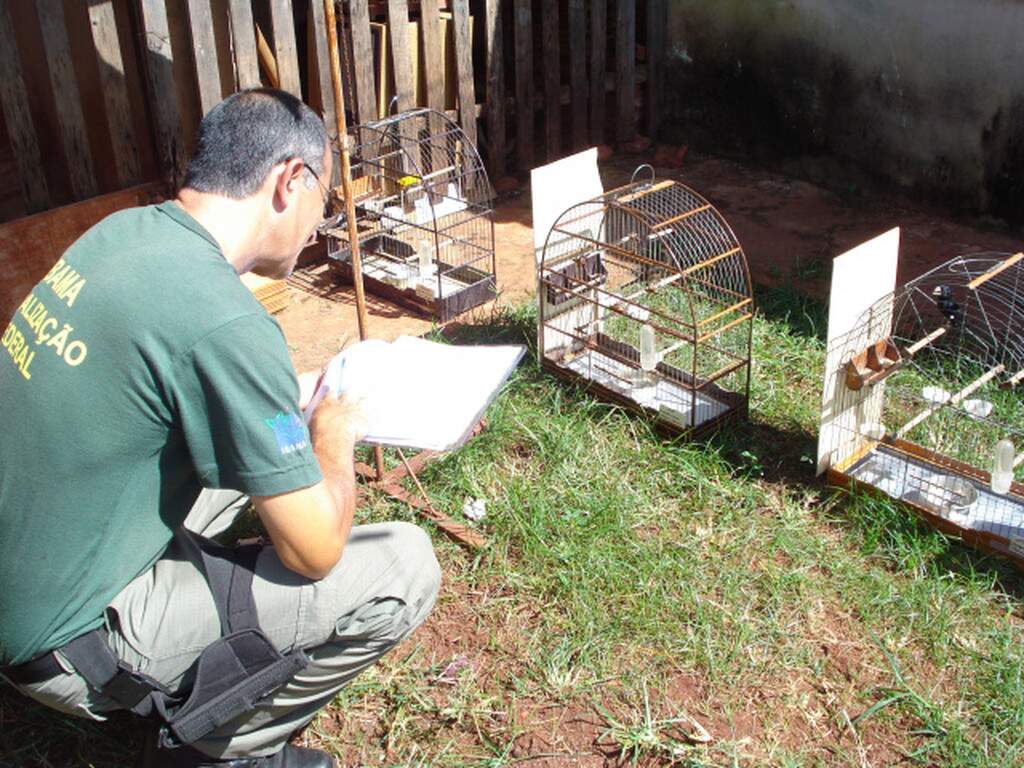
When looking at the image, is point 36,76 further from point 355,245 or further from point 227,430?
point 227,430

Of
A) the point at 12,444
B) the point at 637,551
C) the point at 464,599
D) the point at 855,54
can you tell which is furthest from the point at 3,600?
the point at 855,54

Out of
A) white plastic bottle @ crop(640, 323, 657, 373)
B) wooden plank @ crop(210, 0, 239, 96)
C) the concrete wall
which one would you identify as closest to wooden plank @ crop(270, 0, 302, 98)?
wooden plank @ crop(210, 0, 239, 96)

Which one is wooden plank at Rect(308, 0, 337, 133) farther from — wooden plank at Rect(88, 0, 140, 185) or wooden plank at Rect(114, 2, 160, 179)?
wooden plank at Rect(88, 0, 140, 185)

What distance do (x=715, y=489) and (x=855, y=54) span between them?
433cm

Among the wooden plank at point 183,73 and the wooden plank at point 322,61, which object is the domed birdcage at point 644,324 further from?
the wooden plank at point 183,73

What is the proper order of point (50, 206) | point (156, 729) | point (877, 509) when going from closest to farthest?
point (156, 729), point (877, 509), point (50, 206)

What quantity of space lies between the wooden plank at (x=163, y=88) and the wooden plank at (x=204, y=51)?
5.3 inches

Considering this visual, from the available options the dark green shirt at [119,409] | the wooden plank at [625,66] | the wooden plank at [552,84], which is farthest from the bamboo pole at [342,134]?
the wooden plank at [625,66]

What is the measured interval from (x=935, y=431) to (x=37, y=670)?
3.48 m

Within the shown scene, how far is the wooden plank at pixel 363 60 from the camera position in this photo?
6.71 metres

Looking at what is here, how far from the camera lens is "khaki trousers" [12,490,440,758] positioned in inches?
105

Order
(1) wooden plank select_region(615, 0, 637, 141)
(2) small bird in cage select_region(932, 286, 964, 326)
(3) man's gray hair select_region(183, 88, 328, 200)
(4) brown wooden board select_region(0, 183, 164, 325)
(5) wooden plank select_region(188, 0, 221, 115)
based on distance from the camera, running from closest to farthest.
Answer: (3) man's gray hair select_region(183, 88, 328, 200)
(2) small bird in cage select_region(932, 286, 964, 326)
(4) brown wooden board select_region(0, 183, 164, 325)
(5) wooden plank select_region(188, 0, 221, 115)
(1) wooden plank select_region(615, 0, 637, 141)

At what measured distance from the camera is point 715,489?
4.31 meters

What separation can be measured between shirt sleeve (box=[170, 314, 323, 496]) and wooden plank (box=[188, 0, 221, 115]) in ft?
12.7
